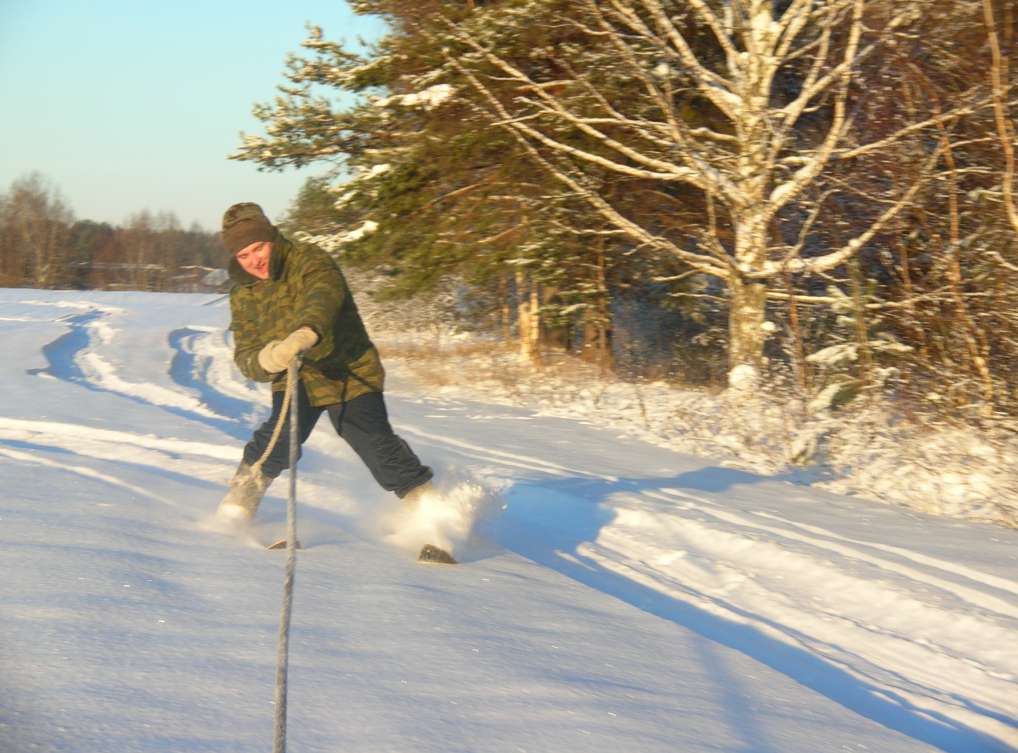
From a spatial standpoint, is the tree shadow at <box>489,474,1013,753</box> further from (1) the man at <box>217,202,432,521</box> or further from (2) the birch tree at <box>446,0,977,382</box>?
(2) the birch tree at <box>446,0,977,382</box>

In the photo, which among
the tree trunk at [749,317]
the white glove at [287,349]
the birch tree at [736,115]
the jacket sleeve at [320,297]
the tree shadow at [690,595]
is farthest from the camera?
the tree trunk at [749,317]

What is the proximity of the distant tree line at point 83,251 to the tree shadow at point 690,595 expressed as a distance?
5892 cm

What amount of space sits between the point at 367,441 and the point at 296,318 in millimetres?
728

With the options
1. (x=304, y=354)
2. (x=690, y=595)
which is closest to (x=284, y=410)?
(x=304, y=354)

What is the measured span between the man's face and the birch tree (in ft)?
23.1

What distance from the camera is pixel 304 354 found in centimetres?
455

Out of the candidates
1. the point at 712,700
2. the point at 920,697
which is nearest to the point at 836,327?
the point at 920,697

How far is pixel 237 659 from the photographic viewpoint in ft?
9.84

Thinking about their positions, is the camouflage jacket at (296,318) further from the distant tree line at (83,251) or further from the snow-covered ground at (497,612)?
the distant tree line at (83,251)

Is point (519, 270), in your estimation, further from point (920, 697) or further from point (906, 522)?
point (920, 697)

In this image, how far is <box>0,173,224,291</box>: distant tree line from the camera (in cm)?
6738

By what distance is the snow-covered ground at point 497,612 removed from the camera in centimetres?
274

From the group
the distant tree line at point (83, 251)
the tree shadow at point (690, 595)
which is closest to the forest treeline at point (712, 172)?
the tree shadow at point (690, 595)

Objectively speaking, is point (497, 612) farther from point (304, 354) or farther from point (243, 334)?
point (243, 334)
